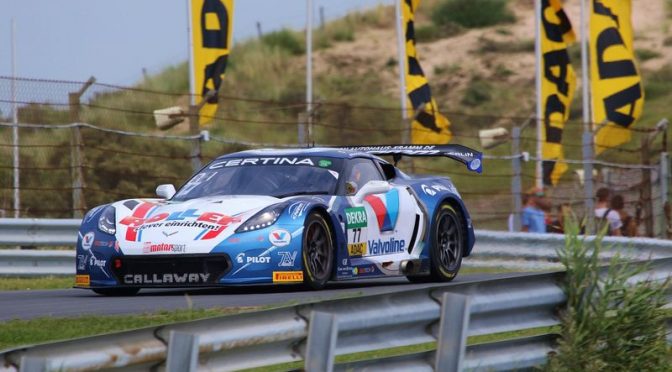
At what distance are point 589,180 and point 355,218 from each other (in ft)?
25.1

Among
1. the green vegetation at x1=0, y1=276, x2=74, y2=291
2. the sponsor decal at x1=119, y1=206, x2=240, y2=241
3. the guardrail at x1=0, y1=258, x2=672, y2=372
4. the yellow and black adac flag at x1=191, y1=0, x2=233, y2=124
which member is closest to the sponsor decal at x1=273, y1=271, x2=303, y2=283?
the sponsor decal at x1=119, y1=206, x2=240, y2=241

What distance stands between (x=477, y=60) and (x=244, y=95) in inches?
471

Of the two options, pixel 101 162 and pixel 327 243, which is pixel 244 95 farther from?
pixel 327 243

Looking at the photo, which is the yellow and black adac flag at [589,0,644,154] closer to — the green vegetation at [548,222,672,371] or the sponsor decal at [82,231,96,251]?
the sponsor decal at [82,231,96,251]

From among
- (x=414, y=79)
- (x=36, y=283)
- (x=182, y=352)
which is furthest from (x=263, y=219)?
(x=414, y=79)

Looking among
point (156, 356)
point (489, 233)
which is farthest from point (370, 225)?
point (156, 356)

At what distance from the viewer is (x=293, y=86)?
183ft

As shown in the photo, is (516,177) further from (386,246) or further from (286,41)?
(286,41)

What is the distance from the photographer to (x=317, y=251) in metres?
11.4

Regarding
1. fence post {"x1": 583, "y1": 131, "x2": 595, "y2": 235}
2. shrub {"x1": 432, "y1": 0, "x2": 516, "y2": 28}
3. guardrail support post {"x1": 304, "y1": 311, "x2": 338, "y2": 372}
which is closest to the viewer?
guardrail support post {"x1": 304, "y1": 311, "x2": 338, "y2": 372}

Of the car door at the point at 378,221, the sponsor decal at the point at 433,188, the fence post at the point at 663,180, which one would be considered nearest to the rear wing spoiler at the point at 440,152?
the sponsor decal at the point at 433,188

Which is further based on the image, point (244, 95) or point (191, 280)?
point (244, 95)

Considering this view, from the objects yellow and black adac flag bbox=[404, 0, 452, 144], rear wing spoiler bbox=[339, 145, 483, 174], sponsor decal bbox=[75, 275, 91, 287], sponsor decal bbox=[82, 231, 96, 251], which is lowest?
sponsor decal bbox=[75, 275, 91, 287]

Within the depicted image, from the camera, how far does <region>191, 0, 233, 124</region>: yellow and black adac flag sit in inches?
892
